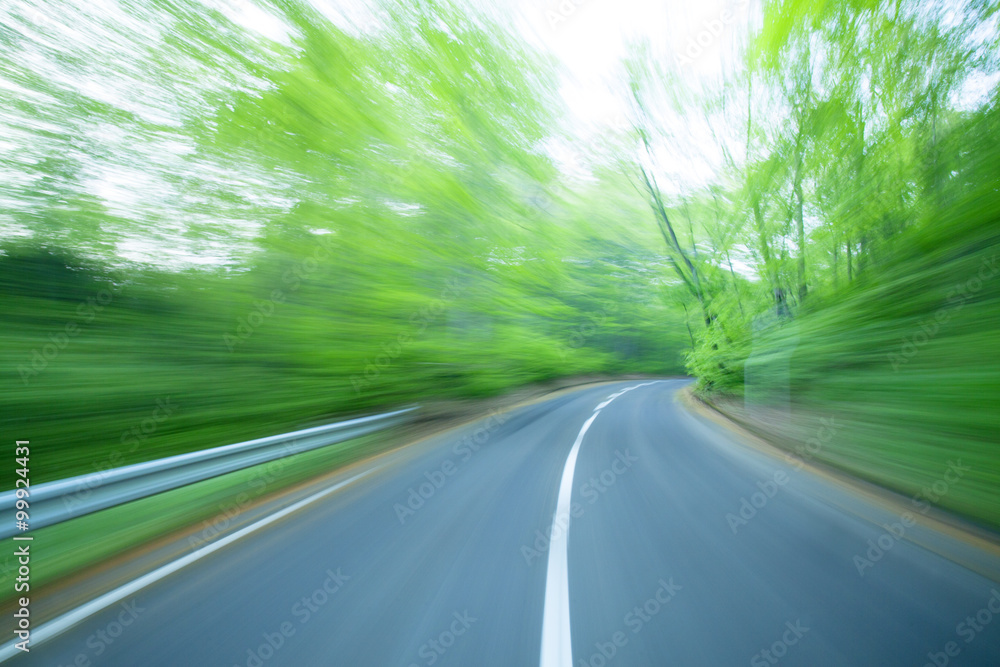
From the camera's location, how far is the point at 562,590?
2926 mm

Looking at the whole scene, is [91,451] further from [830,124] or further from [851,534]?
[830,124]

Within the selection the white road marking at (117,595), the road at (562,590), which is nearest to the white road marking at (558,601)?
the road at (562,590)

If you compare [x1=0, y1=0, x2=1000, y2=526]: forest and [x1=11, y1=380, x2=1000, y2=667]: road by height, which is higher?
[x1=0, y1=0, x2=1000, y2=526]: forest

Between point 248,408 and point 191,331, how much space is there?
1.31 metres

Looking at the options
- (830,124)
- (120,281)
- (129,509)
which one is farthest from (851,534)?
(120,281)

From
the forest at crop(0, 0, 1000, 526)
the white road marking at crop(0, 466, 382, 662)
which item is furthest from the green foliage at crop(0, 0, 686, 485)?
the white road marking at crop(0, 466, 382, 662)

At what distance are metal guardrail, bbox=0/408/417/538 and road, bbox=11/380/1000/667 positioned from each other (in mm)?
703

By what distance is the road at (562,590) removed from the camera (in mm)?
2297

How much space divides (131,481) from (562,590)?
127 inches

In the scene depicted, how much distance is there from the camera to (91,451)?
4.46 m

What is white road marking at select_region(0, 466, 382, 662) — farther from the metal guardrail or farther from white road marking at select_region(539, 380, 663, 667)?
white road marking at select_region(539, 380, 663, 667)

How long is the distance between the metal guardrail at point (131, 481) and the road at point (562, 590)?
0.70 m

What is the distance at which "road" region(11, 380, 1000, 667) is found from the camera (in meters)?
2.30

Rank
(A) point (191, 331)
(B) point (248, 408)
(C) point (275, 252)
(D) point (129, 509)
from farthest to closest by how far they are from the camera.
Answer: (C) point (275, 252)
(B) point (248, 408)
(A) point (191, 331)
(D) point (129, 509)
